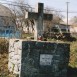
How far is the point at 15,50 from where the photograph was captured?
34.6ft

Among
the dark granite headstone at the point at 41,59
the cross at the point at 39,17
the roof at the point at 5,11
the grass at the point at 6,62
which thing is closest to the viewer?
the dark granite headstone at the point at 41,59

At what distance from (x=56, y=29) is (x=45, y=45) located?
4572 cm

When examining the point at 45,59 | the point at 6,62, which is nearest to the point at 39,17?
the point at 6,62

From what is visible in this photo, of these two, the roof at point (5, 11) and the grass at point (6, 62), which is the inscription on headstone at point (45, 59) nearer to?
the grass at point (6, 62)

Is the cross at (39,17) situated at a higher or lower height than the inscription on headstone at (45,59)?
higher

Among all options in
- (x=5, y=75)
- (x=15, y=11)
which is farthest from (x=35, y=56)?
(x=15, y=11)

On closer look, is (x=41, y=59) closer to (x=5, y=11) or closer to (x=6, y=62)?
(x=6, y=62)

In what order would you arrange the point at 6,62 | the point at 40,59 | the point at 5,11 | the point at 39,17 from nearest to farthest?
the point at 40,59
the point at 6,62
the point at 39,17
the point at 5,11

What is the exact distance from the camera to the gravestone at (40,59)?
32.7 ft

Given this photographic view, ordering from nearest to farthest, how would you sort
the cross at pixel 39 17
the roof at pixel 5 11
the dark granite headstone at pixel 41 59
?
1. the dark granite headstone at pixel 41 59
2. the cross at pixel 39 17
3. the roof at pixel 5 11

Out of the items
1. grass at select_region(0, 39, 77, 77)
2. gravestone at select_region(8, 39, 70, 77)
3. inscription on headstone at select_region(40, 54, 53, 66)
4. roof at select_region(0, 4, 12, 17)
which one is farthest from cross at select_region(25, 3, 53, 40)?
roof at select_region(0, 4, 12, 17)

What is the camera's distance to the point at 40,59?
32.8ft

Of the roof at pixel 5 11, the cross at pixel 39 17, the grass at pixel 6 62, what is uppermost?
the roof at pixel 5 11

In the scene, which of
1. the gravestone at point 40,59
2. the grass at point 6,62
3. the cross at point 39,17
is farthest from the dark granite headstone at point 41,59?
the cross at point 39,17
